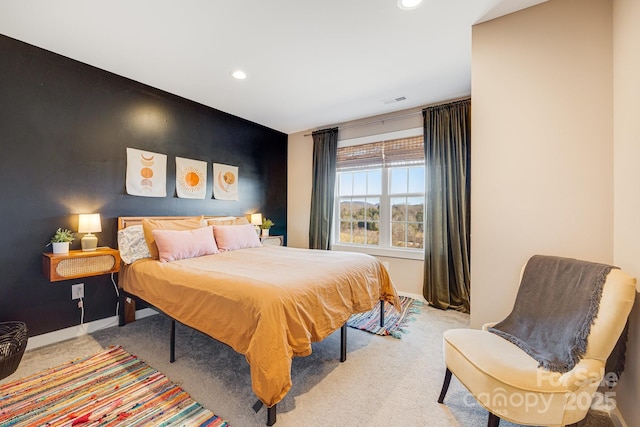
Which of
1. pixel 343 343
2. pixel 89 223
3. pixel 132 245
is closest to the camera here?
pixel 343 343

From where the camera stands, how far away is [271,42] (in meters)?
2.25

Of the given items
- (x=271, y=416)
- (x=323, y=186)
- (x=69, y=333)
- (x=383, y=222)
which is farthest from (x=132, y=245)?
(x=383, y=222)

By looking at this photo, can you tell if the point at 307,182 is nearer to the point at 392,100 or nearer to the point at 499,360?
the point at 392,100

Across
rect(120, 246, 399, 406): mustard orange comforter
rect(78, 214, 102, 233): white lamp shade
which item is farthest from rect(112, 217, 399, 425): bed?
rect(78, 214, 102, 233): white lamp shade

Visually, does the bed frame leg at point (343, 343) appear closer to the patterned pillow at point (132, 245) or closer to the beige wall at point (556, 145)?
the beige wall at point (556, 145)

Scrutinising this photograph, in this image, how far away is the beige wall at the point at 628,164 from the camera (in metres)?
1.32

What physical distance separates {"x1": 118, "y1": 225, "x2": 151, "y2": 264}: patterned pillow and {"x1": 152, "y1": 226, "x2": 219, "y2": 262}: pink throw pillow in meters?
0.23

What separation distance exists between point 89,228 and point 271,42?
239 centimetres

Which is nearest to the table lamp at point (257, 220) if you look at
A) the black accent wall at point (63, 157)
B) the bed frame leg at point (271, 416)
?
the black accent wall at point (63, 157)

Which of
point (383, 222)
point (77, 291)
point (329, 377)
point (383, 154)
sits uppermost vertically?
point (383, 154)

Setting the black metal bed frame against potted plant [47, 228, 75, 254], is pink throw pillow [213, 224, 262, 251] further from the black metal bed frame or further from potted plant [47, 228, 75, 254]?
potted plant [47, 228, 75, 254]

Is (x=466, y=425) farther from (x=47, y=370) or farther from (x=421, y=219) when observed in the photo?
(x=47, y=370)

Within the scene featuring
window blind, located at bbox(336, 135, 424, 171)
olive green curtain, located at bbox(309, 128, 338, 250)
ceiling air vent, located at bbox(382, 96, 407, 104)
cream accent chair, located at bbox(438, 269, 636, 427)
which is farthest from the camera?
olive green curtain, located at bbox(309, 128, 338, 250)

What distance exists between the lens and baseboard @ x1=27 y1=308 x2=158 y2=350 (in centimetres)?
232
